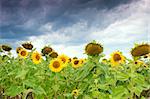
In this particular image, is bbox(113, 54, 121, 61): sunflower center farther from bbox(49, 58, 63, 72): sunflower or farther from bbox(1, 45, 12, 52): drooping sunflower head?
bbox(1, 45, 12, 52): drooping sunflower head

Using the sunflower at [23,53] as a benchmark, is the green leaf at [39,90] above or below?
below

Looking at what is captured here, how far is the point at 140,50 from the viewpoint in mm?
3211

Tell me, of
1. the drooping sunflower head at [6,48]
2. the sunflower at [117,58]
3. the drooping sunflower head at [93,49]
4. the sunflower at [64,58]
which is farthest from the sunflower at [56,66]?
the drooping sunflower head at [6,48]

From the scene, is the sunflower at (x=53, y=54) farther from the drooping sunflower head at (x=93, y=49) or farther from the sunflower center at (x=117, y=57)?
the drooping sunflower head at (x=93, y=49)

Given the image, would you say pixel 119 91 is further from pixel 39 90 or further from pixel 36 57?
pixel 36 57

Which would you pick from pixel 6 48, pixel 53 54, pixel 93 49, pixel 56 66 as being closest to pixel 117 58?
pixel 93 49

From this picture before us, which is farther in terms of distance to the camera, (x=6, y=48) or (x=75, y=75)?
(x=6, y=48)

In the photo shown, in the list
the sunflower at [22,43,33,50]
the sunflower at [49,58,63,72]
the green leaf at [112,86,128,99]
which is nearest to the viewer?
the green leaf at [112,86,128,99]

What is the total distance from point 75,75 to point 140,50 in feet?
2.50

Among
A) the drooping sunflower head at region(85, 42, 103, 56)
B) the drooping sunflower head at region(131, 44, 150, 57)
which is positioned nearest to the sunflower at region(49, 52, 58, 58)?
the drooping sunflower head at region(85, 42, 103, 56)

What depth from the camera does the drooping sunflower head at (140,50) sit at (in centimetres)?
319

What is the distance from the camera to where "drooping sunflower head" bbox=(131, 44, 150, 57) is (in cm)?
319

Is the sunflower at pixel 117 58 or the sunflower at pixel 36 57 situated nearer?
the sunflower at pixel 117 58

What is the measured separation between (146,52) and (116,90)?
14.8 inches
